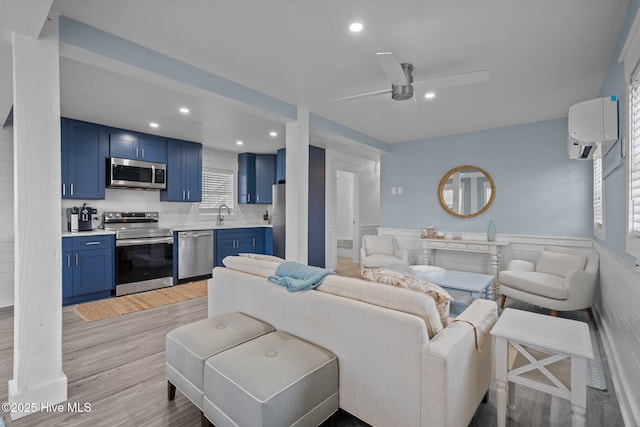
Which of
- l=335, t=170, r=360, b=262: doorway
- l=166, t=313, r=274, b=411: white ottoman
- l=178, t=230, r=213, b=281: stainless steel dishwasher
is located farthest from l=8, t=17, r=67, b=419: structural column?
l=335, t=170, r=360, b=262: doorway

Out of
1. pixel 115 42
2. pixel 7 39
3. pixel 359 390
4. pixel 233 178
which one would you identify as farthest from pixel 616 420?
pixel 233 178

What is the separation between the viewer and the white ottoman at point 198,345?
5.69 feet

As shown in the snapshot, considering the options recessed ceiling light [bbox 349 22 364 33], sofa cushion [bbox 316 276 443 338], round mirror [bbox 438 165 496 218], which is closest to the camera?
sofa cushion [bbox 316 276 443 338]

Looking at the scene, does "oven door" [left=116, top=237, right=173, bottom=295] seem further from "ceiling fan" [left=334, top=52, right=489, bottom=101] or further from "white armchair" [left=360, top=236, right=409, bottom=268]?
"ceiling fan" [left=334, top=52, right=489, bottom=101]

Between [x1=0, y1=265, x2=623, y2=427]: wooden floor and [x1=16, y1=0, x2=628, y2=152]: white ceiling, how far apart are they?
233cm

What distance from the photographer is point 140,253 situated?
4574 mm

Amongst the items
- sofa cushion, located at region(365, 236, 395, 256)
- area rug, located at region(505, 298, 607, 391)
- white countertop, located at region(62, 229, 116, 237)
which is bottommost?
area rug, located at region(505, 298, 607, 391)

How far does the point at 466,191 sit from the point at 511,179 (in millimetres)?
651

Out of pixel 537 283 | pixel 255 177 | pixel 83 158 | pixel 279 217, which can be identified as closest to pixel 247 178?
pixel 255 177

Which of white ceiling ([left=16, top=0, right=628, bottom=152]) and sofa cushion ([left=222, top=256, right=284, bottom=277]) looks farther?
sofa cushion ([left=222, top=256, right=284, bottom=277])

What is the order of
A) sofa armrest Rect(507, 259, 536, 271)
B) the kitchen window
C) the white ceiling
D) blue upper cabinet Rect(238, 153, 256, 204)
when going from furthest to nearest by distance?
blue upper cabinet Rect(238, 153, 256, 204)
the kitchen window
sofa armrest Rect(507, 259, 536, 271)
the white ceiling

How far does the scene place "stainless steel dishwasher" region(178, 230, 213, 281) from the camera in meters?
5.16

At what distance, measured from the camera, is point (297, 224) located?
376 centimetres

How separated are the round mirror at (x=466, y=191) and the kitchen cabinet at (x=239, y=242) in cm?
341
